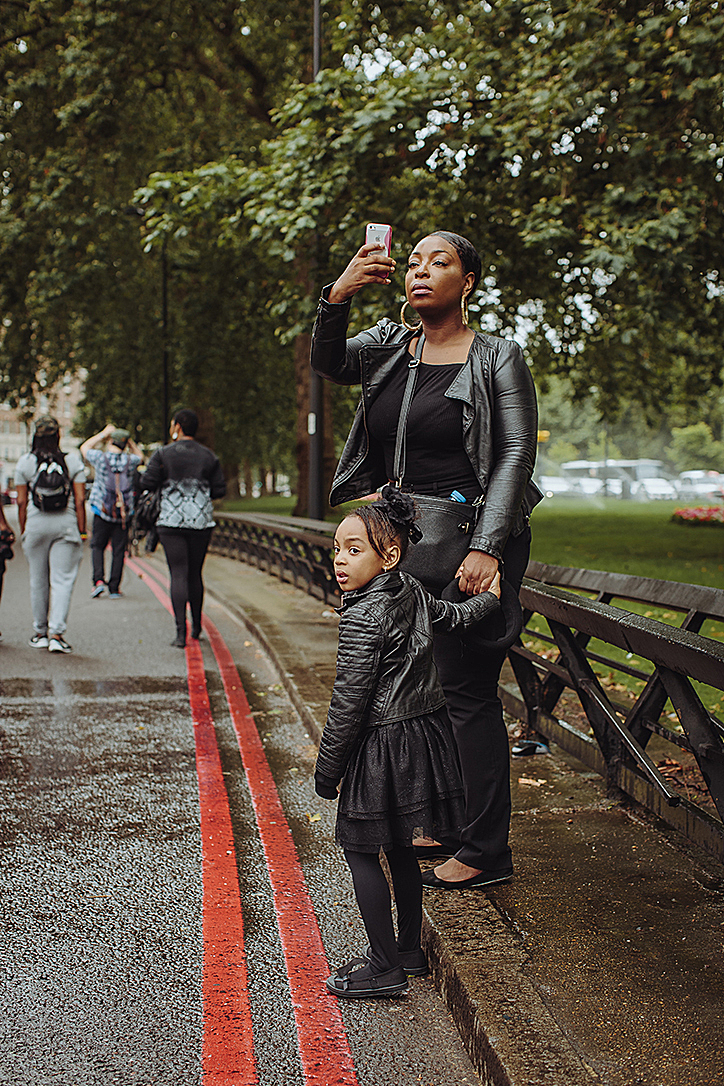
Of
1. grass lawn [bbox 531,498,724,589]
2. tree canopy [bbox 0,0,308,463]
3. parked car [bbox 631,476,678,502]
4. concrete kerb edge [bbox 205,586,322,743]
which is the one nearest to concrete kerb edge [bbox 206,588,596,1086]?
concrete kerb edge [bbox 205,586,322,743]

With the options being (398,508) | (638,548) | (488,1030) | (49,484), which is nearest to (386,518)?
(398,508)

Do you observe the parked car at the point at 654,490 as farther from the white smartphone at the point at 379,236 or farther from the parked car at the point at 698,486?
the white smartphone at the point at 379,236

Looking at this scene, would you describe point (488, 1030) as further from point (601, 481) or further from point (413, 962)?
point (601, 481)

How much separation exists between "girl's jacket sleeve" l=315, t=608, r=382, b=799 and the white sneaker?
646 cm

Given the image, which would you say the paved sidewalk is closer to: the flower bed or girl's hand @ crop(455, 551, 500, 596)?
girl's hand @ crop(455, 551, 500, 596)

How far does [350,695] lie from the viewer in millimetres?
2861

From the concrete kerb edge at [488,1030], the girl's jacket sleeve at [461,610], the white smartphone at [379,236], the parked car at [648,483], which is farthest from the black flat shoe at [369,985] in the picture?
the parked car at [648,483]

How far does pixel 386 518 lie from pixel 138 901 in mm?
1821

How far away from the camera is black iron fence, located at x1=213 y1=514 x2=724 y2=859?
3.46 metres

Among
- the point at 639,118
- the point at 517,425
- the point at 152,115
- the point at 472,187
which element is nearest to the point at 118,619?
the point at 472,187

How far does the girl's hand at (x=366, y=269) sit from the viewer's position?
10.7 feet

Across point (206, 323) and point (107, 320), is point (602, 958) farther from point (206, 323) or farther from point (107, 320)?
point (107, 320)

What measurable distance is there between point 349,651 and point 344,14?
1601 cm

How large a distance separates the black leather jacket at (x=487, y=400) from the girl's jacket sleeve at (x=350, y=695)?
1.79 feet
